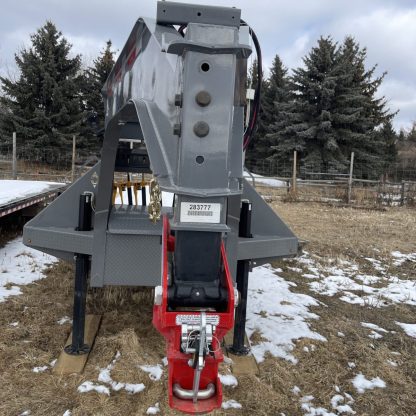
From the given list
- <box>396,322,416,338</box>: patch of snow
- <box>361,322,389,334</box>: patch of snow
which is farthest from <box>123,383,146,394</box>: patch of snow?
<box>396,322,416,338</box>: patch of snow

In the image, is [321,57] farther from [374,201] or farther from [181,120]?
[181,120]

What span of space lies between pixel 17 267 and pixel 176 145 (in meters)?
4.89

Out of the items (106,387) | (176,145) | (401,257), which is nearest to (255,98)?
(176,145)

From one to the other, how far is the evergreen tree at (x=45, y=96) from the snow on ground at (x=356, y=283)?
21.3 meters

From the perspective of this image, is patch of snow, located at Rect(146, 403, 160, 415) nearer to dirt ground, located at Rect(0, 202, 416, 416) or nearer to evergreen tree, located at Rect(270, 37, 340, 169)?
dirt ground, located at Rect(0, 202, 416, 416)

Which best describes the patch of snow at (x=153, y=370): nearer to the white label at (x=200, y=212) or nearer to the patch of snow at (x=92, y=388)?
the patch of snow at (x=92, y=388)

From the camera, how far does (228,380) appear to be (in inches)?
130

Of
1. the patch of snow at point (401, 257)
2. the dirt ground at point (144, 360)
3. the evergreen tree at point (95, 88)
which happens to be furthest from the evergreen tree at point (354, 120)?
the dirt ground at point (144, 360)

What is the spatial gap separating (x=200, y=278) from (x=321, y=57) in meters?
27.5

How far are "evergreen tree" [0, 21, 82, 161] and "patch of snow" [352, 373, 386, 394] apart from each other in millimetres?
24286

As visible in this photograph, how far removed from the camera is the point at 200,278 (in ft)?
6.46

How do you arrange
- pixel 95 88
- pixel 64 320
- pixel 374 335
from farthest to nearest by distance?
pixel 95 88 → pixel 374 335 → pixel 64 320

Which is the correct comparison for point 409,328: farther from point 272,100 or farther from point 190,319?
point 272,100

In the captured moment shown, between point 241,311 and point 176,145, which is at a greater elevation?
point 176,145
